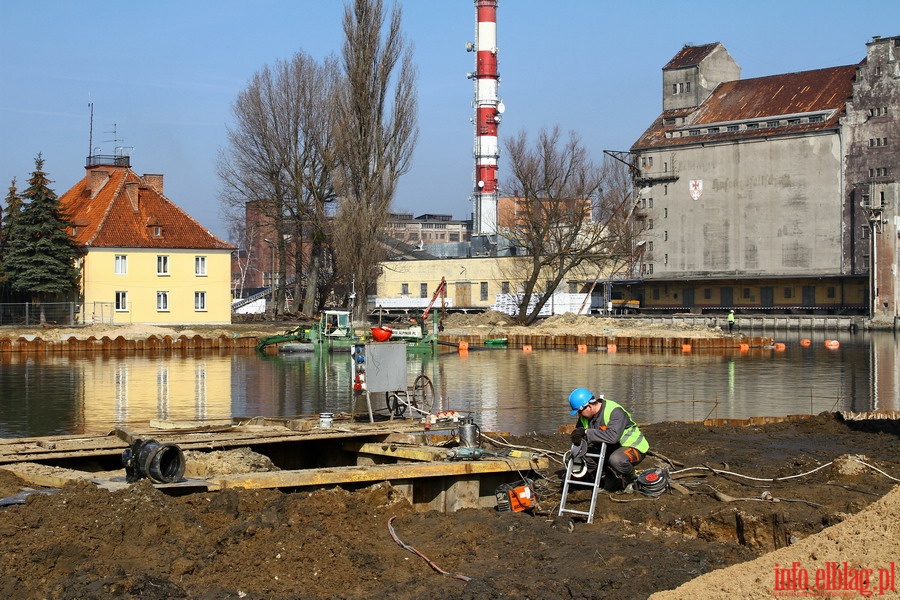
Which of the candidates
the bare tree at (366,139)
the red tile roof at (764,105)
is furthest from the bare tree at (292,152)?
the red tile roof at (764,105)

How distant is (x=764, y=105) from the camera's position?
8744 centimetres

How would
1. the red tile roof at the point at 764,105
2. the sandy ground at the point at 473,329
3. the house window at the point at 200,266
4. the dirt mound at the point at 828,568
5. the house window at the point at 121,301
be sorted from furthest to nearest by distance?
1. the red tile roof at the point at 764,105
2. the house window at the point at 200,266
3. the house window at the point at 121,301
4. the sandy ground at the point at 473,329
5. the dirt mound at the point at 828,568

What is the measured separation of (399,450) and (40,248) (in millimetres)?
45464

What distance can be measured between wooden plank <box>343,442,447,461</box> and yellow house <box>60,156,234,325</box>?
45.1 metres

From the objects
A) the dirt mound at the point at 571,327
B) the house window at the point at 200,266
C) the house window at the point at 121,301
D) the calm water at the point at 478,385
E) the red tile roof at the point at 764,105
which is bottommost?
the calm water at the point at 478,385

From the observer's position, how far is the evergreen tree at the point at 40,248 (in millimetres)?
55094

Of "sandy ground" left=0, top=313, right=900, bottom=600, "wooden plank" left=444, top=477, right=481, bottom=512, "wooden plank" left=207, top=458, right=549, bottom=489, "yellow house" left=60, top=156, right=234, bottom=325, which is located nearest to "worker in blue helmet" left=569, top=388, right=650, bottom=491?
"sandy ground" left=0, top=313, right=900, bottom=600

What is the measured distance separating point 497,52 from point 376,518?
84195 mm

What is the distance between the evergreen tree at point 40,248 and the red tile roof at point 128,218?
1.63 m

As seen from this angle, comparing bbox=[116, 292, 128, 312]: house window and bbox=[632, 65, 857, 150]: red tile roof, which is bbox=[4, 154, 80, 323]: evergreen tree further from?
bbox=[632, 65, 857, 150]: red tile roof

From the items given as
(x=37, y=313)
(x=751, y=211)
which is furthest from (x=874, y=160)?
(x=37, y=313)

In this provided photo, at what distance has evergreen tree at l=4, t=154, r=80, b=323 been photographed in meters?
55.1

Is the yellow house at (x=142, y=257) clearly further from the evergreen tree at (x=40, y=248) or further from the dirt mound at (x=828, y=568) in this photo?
the dirt mound at (x=828, y=568)

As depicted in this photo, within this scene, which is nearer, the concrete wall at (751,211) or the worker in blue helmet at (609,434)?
the worker in blue helmet at (609,434)
